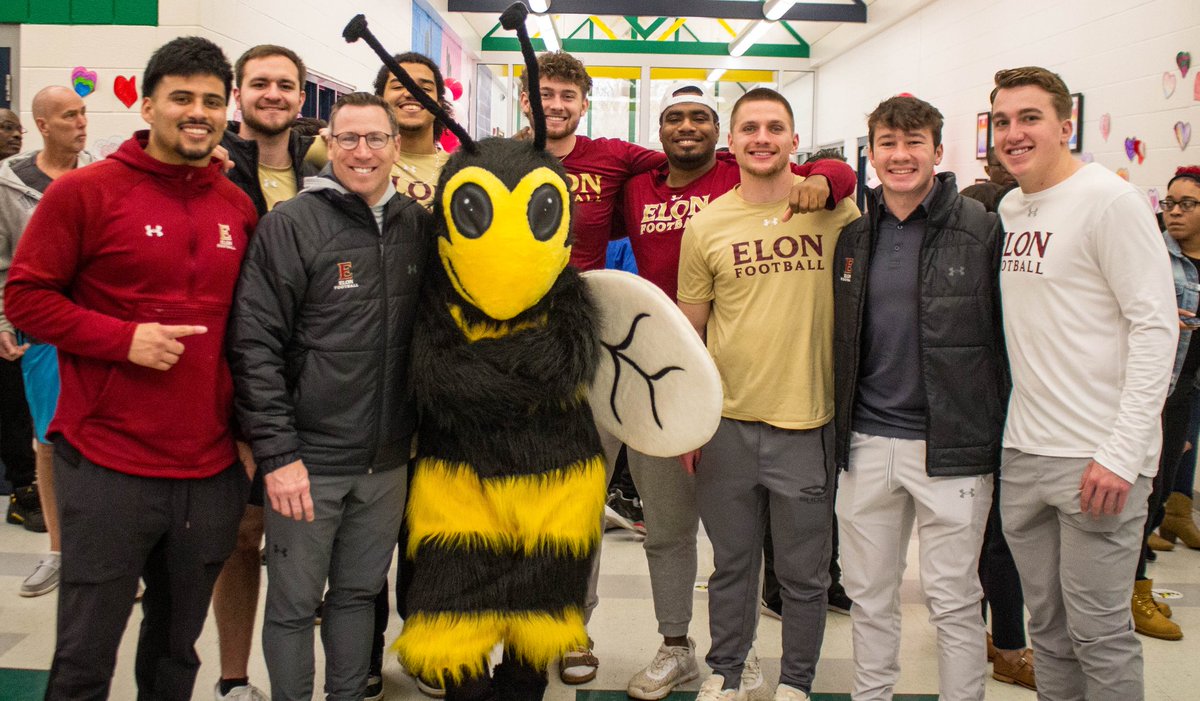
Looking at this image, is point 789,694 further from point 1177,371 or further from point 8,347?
point 8,347

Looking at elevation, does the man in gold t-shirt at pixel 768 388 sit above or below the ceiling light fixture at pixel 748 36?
below

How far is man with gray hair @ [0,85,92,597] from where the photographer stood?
310 cm

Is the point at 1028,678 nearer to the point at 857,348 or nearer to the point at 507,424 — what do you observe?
the point at 857,348

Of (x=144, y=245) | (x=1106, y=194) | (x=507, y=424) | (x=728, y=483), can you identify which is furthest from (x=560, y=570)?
(x=1106, y=194)

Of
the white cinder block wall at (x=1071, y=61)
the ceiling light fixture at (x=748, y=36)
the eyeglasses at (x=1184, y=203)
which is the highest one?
the ceiling light fixture at (x=748, y=36)

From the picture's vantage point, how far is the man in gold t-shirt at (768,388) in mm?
2219

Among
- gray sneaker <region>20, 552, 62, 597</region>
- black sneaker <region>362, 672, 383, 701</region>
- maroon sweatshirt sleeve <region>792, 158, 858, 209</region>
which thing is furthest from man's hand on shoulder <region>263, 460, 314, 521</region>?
gray sneaker <region>20, 552, 62, 597</region>

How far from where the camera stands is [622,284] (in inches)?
78.7

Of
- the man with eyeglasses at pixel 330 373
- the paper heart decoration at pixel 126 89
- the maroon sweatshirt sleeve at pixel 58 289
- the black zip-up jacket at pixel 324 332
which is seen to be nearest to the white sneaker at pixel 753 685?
the man with eyeglasses at pixel 330 373

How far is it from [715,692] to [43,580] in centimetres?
235

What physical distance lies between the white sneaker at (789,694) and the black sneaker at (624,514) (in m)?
1.69

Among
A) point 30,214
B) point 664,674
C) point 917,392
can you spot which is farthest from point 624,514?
point 30,214

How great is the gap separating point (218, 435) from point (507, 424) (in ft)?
1.97

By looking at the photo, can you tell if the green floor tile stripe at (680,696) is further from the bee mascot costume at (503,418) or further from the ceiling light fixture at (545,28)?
the ceiling light fixture at (545,28)
